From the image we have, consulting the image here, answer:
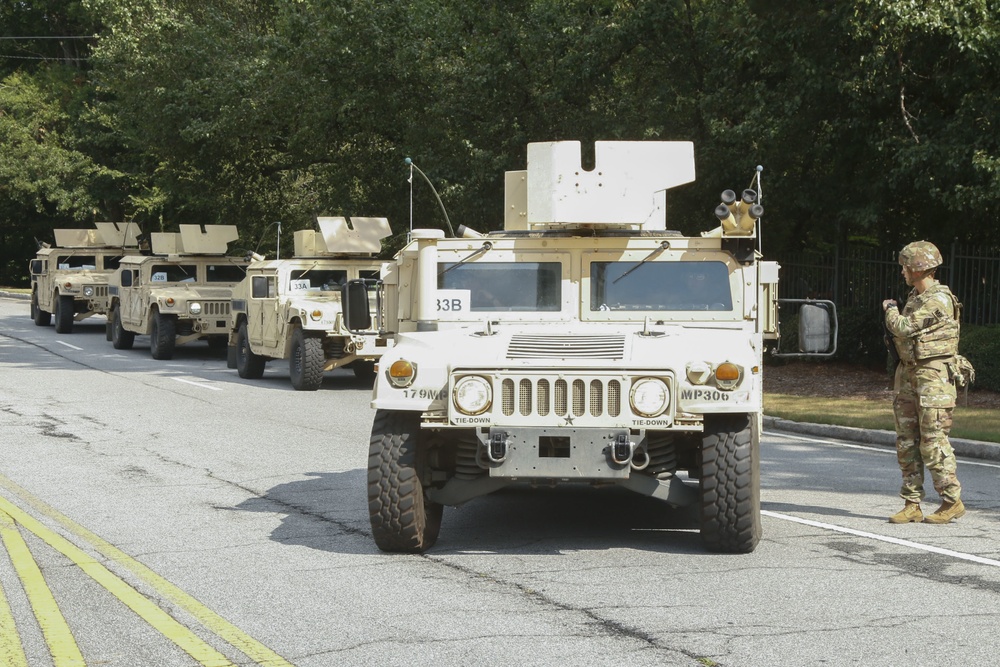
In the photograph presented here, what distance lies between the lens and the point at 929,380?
348 inches

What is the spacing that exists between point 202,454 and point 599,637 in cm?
710

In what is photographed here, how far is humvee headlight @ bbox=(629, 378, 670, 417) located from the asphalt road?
824 millimetres

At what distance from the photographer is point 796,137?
20797 millimetres

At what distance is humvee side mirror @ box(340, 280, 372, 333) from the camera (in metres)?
9.01

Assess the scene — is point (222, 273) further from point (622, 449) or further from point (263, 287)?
point (622, 449)

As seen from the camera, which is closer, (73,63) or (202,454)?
(202,454)

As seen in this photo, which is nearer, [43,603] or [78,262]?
[43,603]

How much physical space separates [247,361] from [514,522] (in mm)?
12931

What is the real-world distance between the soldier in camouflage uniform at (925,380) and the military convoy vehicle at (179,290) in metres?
17.3

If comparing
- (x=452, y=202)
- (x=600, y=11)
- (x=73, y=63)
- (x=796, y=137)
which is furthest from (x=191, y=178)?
(x=73, y=63)

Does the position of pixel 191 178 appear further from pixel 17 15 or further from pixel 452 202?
pixel 17 15

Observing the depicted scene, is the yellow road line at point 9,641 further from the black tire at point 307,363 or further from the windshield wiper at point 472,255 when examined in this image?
the black tire at point 307,363

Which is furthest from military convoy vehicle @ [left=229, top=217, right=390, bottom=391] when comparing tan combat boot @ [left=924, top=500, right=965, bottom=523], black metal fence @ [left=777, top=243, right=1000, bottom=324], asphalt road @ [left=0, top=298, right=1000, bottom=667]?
tan combat boot @ [left=924, top=500, right=965, bottom=523]

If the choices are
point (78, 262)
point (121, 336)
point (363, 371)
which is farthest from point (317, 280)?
point (78, 262)
